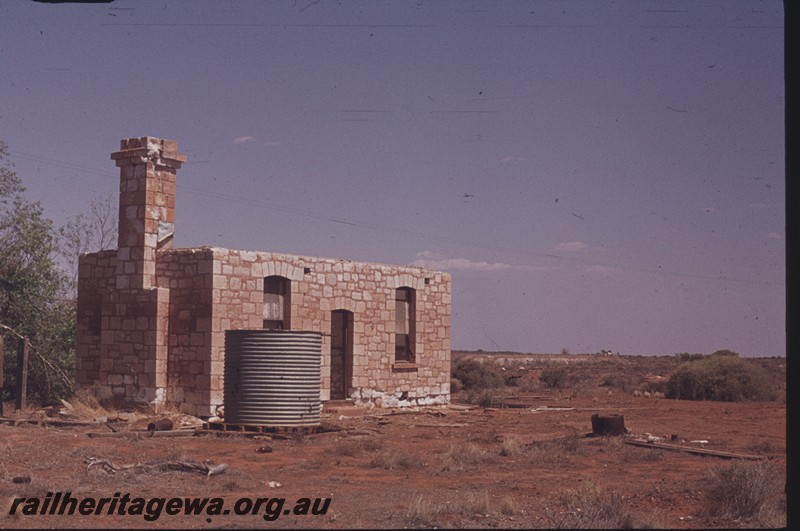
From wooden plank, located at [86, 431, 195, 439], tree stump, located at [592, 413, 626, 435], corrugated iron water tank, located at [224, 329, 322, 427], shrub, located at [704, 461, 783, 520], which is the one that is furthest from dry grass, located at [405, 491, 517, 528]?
wooden plank, located at [86, 431, 195, 439]

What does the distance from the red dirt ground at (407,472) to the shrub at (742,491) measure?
0.17m

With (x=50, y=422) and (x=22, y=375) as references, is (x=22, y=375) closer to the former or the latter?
(x=22, y=375)

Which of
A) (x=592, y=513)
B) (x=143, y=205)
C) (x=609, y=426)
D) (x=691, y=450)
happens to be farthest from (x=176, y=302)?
(x=592, y=513)

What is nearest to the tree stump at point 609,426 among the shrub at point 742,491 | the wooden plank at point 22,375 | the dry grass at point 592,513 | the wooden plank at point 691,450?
the wooden plank at point 691,450

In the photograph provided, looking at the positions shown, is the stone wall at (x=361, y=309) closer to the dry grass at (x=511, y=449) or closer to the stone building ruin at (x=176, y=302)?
the stone building ruin at (x=176, y=302)

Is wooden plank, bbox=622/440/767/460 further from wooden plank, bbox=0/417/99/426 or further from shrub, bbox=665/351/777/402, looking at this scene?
shrub, bbox=665/351/777/402

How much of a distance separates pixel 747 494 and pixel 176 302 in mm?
12874

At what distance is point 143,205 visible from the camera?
18625mm

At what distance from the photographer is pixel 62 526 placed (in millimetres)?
7629

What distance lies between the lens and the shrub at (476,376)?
1319 inches

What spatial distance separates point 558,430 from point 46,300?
13441 mm

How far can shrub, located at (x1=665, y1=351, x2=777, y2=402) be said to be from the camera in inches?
1115

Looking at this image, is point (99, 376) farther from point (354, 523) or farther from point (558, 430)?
point (354, 523)

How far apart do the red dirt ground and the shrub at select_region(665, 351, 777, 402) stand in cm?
917
